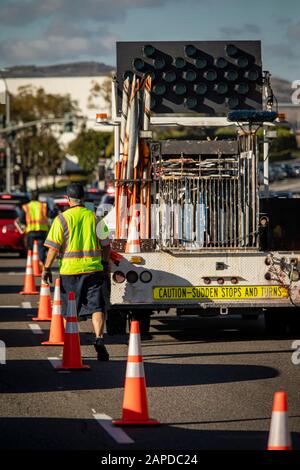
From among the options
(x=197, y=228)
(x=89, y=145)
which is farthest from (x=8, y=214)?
(x=89, y=145)

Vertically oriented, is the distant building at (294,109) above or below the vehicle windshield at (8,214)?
above

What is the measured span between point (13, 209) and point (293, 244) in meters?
22.8

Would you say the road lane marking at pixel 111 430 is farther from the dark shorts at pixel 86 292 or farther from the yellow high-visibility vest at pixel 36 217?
the yellow high-visibility vest at pixel 36 217

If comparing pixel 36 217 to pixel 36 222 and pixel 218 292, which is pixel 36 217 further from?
pixel 218 292

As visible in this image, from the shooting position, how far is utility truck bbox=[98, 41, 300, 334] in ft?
51.8

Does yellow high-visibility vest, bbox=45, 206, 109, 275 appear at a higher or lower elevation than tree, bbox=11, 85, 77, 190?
lower

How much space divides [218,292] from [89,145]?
98662 millimetres

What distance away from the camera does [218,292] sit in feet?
52.0

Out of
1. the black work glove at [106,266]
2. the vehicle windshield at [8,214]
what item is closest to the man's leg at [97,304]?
the black work glove at [106,266]

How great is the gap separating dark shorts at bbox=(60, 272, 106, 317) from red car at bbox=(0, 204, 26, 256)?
23.5 metres

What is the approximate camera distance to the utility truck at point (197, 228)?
1579cm

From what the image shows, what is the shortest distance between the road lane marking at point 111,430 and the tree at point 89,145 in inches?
3978

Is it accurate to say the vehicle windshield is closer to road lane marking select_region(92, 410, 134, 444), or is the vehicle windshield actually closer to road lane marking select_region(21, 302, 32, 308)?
road lane marking select_region(21, 302, 32, 308)

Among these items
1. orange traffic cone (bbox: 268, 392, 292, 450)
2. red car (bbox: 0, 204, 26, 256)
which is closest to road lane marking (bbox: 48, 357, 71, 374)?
orange traffic cone (bbox: 268, 392, 292, 450)
